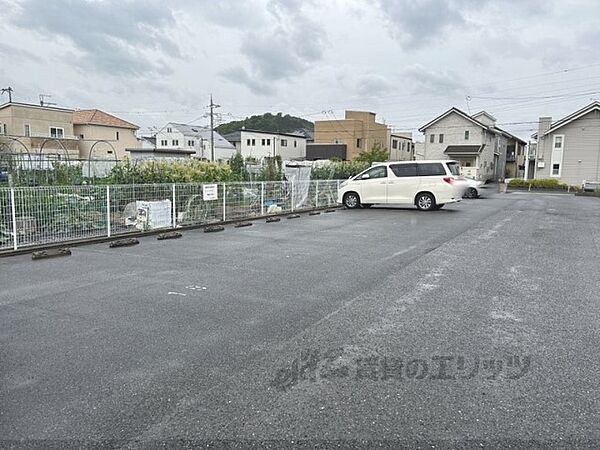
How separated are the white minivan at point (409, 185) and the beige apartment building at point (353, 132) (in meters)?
36.7

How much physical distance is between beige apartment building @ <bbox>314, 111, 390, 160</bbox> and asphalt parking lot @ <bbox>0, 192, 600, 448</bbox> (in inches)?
1869

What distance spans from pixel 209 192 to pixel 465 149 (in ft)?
116

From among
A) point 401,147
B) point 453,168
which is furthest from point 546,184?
point 401,147

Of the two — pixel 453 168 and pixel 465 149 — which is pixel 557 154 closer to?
pixel 465 149

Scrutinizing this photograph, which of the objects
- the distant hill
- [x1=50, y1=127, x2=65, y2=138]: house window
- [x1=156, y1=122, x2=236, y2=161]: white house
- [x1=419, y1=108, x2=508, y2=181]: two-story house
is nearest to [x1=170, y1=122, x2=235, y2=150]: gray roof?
[x1=156, y1=122, x2=236, y2=161]: white house

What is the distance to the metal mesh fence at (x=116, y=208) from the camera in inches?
300

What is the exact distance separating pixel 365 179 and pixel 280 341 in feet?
42.6

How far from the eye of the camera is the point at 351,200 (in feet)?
53.8

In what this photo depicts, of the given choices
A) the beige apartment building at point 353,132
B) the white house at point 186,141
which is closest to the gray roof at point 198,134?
the white house at point 186,141

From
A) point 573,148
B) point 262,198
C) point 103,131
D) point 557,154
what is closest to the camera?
point 262,198

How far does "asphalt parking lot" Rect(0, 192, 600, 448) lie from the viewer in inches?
95.2

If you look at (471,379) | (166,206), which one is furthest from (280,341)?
(166,206)

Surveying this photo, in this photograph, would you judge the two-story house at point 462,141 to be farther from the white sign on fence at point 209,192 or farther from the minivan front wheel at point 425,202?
the white sign on fence at point 209,192

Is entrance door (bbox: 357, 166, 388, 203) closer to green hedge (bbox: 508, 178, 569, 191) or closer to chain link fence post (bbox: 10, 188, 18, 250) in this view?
chain link fence post (bbox: 10, 188, 18, 250)
